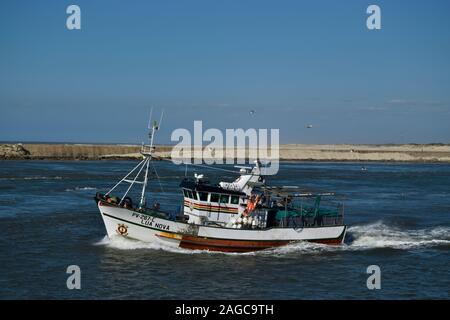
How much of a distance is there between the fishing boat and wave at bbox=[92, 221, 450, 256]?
1.15ft

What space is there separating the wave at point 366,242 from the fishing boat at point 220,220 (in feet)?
1.15

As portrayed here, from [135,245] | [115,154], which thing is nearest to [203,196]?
[135,245]

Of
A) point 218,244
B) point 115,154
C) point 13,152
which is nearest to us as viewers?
point 218,244

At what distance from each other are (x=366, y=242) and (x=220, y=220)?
34.0 ft

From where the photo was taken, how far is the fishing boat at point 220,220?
32.0 meters

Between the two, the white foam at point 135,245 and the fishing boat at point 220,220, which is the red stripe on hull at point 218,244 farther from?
the white foam at point 135,245

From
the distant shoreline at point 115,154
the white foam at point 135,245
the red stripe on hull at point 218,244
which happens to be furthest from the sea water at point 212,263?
the distant shoreline at point 115,154

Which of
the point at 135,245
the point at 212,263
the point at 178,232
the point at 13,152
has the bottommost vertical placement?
the point at 212,263

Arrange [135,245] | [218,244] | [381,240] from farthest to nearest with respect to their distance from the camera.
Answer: [381,240] → [135,245] → [218,244]

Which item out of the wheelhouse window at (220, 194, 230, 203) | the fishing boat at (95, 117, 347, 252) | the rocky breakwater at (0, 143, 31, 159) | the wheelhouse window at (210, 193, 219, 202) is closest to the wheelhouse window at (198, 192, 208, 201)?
the fishing boat at (95, 117, 347, 252)

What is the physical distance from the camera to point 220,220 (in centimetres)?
3341

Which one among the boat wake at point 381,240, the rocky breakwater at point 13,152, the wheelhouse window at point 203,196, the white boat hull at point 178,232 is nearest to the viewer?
the white boat hull at point 178,232

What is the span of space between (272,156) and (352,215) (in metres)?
128

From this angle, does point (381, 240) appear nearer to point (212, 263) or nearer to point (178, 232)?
point (212, 263)
